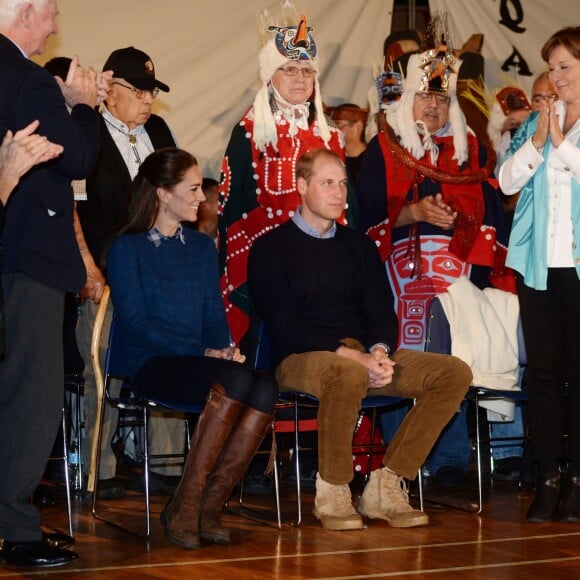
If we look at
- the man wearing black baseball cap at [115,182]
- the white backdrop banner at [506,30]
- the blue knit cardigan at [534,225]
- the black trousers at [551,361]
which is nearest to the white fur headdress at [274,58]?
the man wearing black baseball cap at [115,182]

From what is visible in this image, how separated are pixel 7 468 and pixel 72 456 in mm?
1531

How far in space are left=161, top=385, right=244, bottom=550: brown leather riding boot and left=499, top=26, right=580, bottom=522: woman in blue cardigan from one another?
3.88 ft

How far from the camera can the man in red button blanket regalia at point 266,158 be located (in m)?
4.46

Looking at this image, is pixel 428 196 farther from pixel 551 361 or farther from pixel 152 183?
pixel 152 183

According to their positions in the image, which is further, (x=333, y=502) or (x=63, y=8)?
(x=63, y=8)

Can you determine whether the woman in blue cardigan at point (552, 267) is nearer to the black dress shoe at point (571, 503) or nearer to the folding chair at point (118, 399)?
the black dress shoe at point (571, 503)

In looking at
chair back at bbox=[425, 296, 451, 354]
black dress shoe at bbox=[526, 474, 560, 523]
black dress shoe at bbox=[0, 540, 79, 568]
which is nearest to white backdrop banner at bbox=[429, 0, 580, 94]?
chair back at bbox=[425, 296, 451, 354]

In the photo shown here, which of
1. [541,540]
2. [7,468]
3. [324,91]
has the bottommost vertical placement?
[541,540]

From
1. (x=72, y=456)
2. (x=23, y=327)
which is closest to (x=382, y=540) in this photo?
(x=23, y=327)

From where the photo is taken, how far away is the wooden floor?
298cm

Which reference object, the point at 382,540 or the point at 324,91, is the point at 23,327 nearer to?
the point at 382,540

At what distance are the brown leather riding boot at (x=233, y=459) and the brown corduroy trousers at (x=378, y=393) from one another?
288 millimetres

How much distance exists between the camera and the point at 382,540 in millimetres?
3459

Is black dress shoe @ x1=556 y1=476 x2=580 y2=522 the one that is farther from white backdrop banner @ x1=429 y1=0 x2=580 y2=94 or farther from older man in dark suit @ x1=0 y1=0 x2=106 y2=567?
white backdrop banner @ x1=429 y1=0 x2=580 y2=94
